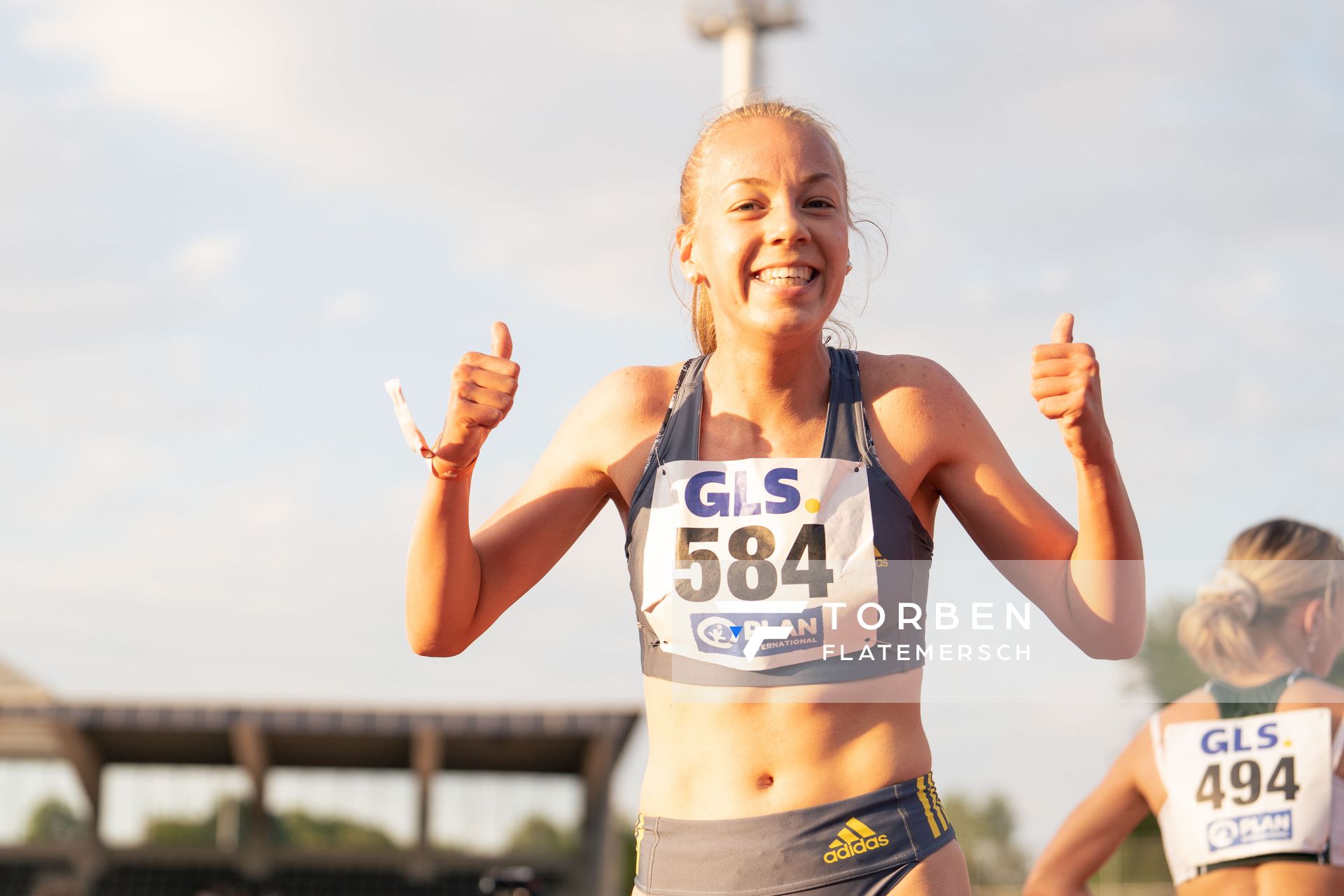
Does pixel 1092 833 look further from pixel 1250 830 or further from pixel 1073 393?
pixel 1073 393

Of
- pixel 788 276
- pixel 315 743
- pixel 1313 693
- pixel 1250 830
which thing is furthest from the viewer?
pixel 315 743

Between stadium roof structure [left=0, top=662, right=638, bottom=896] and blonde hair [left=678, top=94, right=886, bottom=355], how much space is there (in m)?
18.3

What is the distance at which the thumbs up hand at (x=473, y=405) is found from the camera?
2.30 metres

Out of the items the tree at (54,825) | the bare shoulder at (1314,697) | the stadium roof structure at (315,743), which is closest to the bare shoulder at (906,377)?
the bare shoulder at (1314,697)

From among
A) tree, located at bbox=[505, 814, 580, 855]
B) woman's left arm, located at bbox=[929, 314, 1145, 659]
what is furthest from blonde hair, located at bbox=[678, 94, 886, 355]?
tree, located at bbox=[505, 814, 580, 855]

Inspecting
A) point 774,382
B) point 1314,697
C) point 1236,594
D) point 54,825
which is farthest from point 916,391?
point 54,825

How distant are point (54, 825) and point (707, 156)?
25.0m

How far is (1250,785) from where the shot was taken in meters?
3.85

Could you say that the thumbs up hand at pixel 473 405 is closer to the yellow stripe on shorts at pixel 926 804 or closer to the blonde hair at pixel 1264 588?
the yellow stripe on shorts at pixel 926 804

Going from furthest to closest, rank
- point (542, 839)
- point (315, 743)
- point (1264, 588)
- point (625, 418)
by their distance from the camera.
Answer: point (542, 839) → point (315, 743) → point (1264, 588) → point (625, 418)

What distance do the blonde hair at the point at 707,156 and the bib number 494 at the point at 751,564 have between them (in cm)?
56

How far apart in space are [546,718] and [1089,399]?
63.5 ft

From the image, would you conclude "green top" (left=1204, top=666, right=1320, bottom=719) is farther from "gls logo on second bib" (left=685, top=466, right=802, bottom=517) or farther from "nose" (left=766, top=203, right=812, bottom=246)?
"nose" (left=766, top=203, right=812, bottom=246)

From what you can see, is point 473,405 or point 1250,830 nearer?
point 473,405
